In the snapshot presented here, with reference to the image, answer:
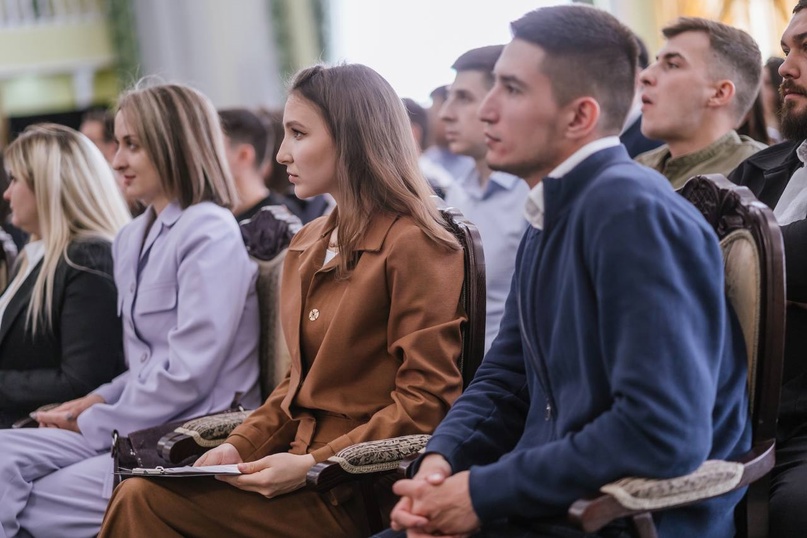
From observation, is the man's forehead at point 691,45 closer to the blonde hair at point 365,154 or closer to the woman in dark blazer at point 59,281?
the blonde hair at point 365,154

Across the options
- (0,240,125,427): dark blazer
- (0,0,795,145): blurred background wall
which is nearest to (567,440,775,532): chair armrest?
(0,240,125,427): dark blazer

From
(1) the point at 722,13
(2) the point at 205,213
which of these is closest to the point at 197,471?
(2) the point at 205,213

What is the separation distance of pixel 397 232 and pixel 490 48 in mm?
1759

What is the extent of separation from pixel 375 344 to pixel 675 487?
2.67ft

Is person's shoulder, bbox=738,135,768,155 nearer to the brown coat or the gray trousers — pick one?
A: the brown coat

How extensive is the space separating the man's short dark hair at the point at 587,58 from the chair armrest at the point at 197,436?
1.18m

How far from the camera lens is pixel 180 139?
2787mm

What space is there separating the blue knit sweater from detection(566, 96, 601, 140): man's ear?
0.05m

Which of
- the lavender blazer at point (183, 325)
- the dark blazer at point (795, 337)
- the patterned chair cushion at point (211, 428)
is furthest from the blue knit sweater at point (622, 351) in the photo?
the lavender blazer at point (183, 325)

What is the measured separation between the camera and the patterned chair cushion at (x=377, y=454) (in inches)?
75.3

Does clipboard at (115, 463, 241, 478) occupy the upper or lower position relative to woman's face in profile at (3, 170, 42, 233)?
lower

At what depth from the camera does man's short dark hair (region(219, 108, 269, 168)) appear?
4.40 m

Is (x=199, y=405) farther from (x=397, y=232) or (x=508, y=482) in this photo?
(x=508, y=482)

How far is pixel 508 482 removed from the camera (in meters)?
1.53
